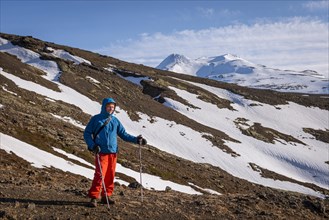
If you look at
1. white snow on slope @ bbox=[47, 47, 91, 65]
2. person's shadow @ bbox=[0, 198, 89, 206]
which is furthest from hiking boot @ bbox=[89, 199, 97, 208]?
white snow on slope @ bbox=[47, 47, 91, 65]

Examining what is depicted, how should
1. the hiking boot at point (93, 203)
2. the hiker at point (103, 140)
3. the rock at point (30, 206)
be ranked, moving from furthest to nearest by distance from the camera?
the hiker at point (103, 140) → the hiking boot at point (93, 203) → the rock at point (30, 206)

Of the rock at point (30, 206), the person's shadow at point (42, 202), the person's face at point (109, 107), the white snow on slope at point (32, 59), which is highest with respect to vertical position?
the white snow on slope at point (32, 59)

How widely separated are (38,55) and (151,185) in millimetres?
66967

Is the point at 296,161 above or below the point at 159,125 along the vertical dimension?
below

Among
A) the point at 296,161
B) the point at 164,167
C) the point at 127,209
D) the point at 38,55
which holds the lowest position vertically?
the point at 296,161

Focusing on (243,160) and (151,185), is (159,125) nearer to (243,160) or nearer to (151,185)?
(243,160)

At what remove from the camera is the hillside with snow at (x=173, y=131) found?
110 ft

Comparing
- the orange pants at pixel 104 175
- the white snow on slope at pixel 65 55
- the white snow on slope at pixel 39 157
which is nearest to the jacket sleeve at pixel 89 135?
the orange pants at pixel 104 175

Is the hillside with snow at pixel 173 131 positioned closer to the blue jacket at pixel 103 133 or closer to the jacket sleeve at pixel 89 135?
the blue jacket at pixel 103 133

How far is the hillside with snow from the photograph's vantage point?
1320 inches

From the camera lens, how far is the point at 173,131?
67.9 m

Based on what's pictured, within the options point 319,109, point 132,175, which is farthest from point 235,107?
point 132,175

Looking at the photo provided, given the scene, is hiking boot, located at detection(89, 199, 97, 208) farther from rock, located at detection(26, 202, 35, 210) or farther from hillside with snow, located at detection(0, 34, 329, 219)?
rock, located at detection(26, 202, 35, 210)

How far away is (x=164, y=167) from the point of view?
44812mm
